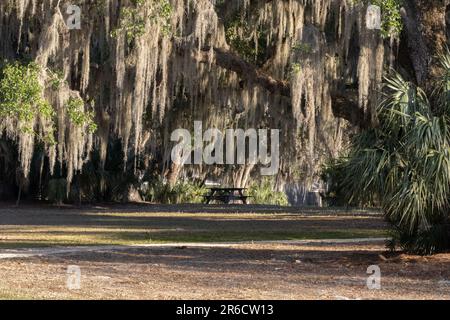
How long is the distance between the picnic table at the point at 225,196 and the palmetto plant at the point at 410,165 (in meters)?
26.6

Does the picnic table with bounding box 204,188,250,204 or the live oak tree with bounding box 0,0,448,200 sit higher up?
the live oak tree with bounding box 0,0,448,200

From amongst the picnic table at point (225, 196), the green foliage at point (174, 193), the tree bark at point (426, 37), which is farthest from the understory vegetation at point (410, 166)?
the green foliage at point (174, 193)

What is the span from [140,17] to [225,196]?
23601 mm

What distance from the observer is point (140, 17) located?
2117 centimetres

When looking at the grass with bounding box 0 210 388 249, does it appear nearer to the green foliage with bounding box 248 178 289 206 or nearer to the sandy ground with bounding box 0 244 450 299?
the sandy ground with bounding box 0 244 450 299

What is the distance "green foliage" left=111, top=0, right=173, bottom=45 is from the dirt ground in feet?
15.4

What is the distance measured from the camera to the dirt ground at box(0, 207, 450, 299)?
12.8 meters

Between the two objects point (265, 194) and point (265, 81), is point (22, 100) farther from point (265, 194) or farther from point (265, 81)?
point (265, 194)

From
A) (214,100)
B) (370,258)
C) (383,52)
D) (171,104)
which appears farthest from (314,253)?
(171,104)

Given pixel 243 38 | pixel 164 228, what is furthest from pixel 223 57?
pixel 164 228

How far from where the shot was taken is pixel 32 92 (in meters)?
19.6

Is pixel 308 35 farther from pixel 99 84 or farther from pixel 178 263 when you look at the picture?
pixel 178 263

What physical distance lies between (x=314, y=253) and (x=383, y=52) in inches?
212

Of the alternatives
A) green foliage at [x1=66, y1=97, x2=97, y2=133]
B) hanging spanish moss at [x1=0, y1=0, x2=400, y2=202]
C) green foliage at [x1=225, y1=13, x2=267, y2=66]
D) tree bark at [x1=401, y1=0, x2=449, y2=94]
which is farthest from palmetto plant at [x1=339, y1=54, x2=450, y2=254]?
green foliage at [x1=225, y1=13, x2=267, y2=66]
